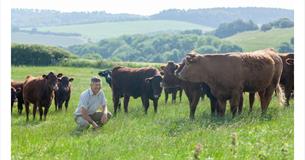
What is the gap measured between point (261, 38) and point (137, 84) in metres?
30.7

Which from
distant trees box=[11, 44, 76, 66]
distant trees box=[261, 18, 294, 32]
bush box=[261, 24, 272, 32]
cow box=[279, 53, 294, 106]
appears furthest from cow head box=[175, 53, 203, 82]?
distant trees box=[11, 44, 76, 66]

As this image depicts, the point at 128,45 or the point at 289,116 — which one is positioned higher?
the point at 128,45

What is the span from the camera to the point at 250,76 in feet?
42.6

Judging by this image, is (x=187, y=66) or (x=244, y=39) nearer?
(x=187, y=66)

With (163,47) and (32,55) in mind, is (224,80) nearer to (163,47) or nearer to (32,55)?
(163,47)

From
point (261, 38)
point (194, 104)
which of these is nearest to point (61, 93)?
point (194, 104)

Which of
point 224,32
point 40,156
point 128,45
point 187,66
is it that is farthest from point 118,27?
point 40,156

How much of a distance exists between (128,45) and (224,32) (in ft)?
31.2

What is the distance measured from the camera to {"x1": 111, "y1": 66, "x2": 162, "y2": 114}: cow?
16812 millimetres

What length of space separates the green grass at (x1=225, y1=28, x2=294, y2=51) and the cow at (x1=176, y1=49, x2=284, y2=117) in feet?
72.4

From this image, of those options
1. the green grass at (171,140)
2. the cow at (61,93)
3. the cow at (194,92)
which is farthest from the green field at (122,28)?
the green grass at (171,140)

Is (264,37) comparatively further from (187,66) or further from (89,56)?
(187,66)

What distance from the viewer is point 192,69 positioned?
13438mm

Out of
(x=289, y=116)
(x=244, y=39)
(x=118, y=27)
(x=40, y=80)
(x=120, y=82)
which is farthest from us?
(x=118, y=27)
